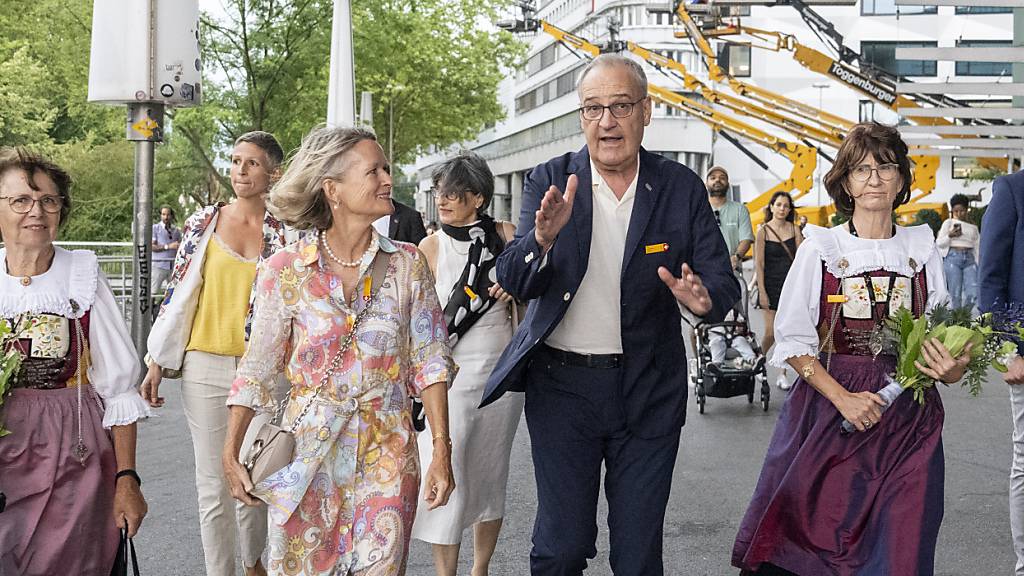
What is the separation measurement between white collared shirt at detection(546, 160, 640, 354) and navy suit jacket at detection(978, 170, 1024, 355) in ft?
5.80

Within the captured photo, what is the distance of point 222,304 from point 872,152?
281cm

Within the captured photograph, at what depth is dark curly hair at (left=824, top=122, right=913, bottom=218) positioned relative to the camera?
485 cm

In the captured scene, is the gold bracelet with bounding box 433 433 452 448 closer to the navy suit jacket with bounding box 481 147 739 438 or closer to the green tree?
the navy suit jacket with bounding box 481 147 739 438

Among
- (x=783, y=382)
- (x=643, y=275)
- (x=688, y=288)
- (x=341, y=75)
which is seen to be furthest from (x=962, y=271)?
(x=688, y=288)

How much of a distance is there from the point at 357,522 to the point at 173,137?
37.4 meters

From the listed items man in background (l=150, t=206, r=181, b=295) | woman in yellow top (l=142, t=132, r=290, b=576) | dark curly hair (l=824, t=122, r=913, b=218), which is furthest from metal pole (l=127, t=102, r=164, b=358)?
man in background (l=150, t=206, r=181, b=295)

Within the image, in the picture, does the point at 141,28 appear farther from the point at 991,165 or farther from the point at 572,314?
the point at 991,165

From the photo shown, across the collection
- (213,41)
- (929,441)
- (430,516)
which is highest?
(213,41)

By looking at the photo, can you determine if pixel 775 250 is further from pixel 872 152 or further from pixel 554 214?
pixel 554 214

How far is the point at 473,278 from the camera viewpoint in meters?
6.01

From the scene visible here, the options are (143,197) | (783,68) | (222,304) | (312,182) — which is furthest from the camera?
(783,68)

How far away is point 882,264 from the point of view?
484 centimetres

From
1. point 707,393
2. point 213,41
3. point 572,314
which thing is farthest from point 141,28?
point 213,41

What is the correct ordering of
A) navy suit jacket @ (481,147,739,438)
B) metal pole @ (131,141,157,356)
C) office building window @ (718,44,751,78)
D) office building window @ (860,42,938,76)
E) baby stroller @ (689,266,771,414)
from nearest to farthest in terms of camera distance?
navy suit jacket @ (481,147,739,438) → metal pole @ (131,141,157,356) → baby stroller @ (689,266,771,414) → office building window @ (860,42,938,76) → office building window @ (718,44,751,78)
